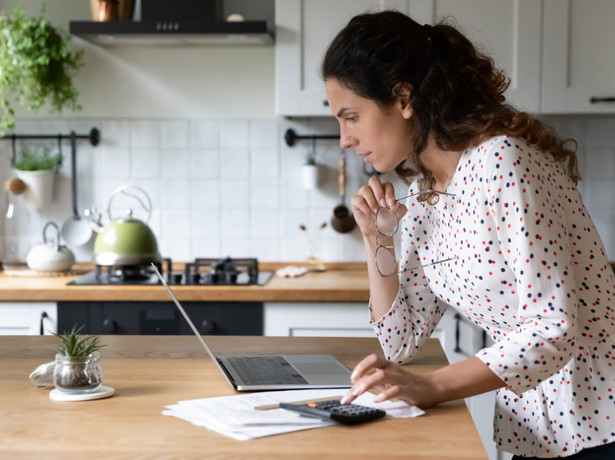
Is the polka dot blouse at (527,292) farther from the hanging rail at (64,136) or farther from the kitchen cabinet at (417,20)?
the hanging rail at (64,136)

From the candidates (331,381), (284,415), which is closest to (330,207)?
(331,381)

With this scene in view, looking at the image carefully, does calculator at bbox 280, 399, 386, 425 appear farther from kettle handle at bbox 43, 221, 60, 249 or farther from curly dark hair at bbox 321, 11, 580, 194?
kettle handle at bbox 43, 221, 60, 249

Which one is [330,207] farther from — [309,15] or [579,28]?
[579,28]

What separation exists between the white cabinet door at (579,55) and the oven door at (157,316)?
1.39 m

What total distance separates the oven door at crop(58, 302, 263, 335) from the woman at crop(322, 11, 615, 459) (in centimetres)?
132

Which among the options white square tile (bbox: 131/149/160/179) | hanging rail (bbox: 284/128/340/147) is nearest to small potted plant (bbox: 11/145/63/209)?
white square tile (bbox: 131/149/160/179)

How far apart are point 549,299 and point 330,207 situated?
232 cm

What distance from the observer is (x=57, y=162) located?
3.62 m

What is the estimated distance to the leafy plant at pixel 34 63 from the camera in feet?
11.1

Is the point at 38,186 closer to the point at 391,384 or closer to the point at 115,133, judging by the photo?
the point at 115,133

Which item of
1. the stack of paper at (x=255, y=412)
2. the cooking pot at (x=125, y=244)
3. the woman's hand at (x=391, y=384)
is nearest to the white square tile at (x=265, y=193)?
the cooking pot at (x=125, y=244)

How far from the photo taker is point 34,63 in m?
3.41

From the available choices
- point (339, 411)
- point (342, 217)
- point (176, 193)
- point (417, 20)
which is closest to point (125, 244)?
point (176, 193)

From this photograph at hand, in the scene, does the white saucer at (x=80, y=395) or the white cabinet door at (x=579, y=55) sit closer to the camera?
the white saucer at (x=80, y=395)
